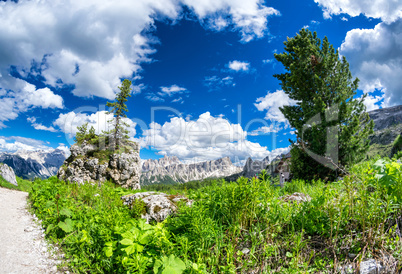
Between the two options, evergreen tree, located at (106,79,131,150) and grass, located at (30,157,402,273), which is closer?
grass, located at (30,157,402,273)

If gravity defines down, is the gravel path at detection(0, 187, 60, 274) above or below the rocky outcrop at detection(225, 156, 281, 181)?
below

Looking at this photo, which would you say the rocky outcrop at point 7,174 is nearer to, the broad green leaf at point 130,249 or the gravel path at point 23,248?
the gravel path at point 23,248

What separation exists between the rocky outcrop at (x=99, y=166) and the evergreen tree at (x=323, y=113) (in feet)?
67.0

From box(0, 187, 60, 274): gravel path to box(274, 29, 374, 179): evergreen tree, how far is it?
1321cm

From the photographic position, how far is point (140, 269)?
2443 millimetres

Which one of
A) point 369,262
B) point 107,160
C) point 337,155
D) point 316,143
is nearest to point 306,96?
point 316,143

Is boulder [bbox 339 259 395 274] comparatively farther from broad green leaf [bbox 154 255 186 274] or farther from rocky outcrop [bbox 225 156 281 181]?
broad green leaf [bbox 154 255 186 274]

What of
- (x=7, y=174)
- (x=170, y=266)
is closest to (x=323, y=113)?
(x=170, y=266)

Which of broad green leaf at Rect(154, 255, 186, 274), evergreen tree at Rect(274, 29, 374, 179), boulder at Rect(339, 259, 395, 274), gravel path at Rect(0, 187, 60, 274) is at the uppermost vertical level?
evergreen tree at Rect(274, 29, 374, 179)

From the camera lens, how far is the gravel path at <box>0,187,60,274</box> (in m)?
3.51

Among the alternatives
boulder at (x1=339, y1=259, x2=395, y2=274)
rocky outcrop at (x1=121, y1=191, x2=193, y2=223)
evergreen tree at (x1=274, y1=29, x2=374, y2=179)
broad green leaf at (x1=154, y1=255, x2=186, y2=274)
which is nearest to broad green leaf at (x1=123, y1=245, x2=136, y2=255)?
broad green leaf at (x1=154, y1=255, x2=186, y2=274)

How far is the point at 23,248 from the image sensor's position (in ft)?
13.7

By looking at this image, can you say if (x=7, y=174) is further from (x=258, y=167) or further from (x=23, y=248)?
(x=258, y=167)

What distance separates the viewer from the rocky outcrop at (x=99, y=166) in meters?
24.6
